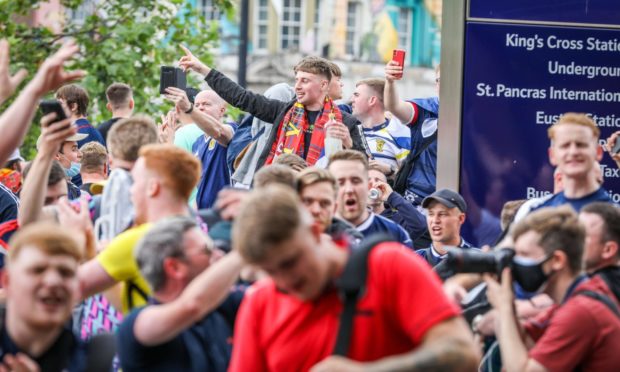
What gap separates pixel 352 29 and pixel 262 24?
13.5ft

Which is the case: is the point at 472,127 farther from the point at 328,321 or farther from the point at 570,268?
the point at 328,321

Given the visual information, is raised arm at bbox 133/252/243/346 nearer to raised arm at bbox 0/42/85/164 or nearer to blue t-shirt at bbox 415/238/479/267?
raised arm at bbox 0/42/85/164

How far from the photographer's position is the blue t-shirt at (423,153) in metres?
11.5

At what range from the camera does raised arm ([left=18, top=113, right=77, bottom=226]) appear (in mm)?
7430

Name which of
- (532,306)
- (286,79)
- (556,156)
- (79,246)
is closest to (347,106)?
(556,156)

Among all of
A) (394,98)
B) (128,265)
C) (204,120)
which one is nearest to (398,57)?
(394,98)

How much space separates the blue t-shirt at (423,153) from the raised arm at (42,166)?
443 cm

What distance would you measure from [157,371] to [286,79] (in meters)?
56.4

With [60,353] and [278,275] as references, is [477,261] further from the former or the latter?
[60,353]

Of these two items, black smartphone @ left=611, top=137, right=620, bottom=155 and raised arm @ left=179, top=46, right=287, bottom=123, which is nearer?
black smartphone @ left=611, top=137, right=620, bottom=155

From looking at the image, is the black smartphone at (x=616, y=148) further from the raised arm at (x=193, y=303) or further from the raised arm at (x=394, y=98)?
the raised arm at (x=193, y=303)

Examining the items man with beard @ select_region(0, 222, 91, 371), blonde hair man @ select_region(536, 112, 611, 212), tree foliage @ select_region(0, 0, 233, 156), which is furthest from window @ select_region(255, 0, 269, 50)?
man with beard @ select_region(0, 222, 91, 371)

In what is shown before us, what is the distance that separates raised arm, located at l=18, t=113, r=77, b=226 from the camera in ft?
7.80

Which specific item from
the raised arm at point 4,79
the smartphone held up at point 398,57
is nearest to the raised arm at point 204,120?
the smartphone held up at point 398,57
